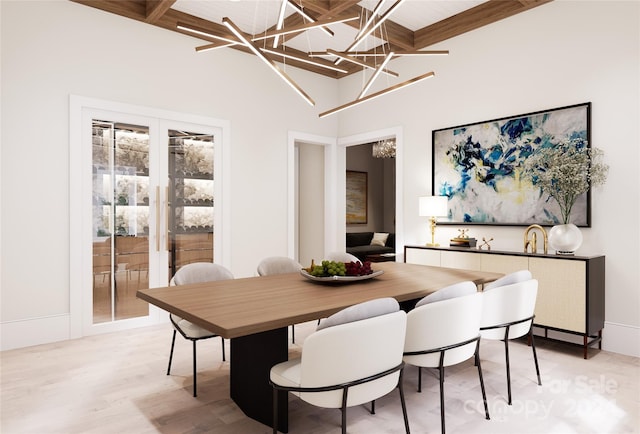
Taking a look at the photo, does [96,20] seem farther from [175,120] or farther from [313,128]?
[313,128]

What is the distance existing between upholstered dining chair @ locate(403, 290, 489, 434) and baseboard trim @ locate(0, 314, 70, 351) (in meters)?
3.31

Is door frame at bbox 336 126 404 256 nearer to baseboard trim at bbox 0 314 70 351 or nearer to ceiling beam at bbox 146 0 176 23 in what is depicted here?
ceiling beam at bbox 146 0 176 23

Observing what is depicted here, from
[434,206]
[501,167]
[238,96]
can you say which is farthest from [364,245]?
[501,167]

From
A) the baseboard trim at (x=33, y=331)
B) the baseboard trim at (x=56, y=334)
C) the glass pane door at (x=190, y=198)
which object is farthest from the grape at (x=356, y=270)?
the baseboard trim at (x=33, y=331)

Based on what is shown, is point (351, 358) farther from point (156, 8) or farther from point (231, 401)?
point (156, 8)

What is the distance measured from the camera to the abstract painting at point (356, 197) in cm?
902

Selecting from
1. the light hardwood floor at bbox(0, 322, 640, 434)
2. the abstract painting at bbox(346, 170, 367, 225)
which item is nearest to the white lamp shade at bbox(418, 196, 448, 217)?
the light hardwood floor at bbox(0, 322, 640, 434)

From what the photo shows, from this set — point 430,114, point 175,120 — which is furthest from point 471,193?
point 175,120

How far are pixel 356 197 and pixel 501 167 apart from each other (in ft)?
16.4

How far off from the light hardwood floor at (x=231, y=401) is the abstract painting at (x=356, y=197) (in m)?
5.66

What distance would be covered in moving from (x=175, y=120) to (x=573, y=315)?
13.9ft

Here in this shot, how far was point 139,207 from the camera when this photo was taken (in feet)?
14.2

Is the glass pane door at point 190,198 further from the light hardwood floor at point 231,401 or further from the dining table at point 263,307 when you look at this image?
the dining table at point 263,307

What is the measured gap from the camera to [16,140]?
3.62 m
